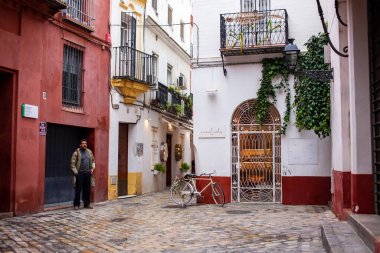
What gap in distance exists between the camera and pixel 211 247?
23.9ft

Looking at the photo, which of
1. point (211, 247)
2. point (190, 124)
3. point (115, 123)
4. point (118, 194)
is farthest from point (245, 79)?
point (190, 124)

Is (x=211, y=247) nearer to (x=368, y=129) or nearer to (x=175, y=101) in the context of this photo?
(x=368, y=129)

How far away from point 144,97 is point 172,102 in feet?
10.8

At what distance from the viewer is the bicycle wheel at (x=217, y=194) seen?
43.9 feet

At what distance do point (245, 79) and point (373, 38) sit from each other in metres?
6.66

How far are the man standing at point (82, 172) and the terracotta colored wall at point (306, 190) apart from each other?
223 inches

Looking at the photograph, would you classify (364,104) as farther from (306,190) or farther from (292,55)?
(306,190)

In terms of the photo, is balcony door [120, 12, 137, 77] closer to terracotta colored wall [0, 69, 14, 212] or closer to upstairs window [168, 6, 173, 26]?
terracotta colored wall [0, 69, 14, 212]

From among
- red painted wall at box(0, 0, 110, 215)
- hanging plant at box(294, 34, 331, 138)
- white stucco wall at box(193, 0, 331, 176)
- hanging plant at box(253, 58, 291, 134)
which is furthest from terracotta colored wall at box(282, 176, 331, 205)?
red painted wall at box(0, 0, 110, 215)

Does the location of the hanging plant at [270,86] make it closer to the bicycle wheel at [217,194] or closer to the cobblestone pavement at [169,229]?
the bicycle wheel at [217,194]

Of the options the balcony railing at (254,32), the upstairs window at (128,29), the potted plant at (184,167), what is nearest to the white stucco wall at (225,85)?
the balcony railing at (254,32)

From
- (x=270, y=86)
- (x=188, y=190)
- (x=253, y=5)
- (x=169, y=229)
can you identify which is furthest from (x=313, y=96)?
(x=169, y=229)

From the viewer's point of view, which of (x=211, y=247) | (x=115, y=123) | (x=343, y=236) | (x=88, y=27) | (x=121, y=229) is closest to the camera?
(x=343, y=236)

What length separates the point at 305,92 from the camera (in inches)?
504
